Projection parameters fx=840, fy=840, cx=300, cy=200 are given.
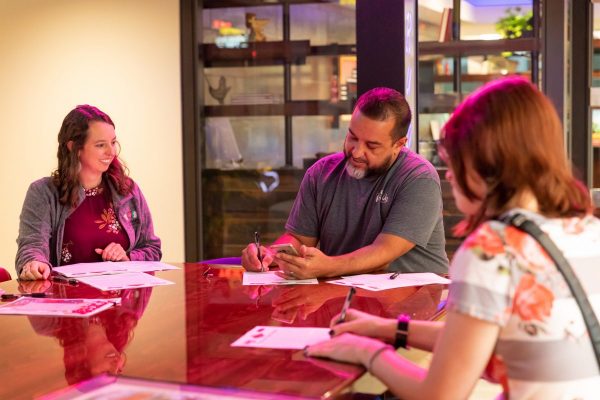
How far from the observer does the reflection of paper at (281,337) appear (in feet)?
7.06

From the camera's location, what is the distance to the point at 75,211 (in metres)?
3.83

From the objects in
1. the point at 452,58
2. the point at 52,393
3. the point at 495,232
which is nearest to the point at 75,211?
the point at 52,393

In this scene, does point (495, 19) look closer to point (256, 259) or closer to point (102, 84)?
point (102, 84)

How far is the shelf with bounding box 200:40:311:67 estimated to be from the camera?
627 cm

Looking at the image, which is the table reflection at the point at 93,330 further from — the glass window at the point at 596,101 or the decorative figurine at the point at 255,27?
the glass window at the point at 596,101

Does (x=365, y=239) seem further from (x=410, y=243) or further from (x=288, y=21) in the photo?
(x=288, y=21)

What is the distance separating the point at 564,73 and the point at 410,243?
304 centimetres

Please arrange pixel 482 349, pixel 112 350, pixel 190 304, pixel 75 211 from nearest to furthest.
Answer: pixel 482 349, pixel 112 350, pixel 190 304, pixel 75 211

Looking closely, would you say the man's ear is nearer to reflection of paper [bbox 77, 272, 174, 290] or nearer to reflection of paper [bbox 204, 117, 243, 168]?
reflection of paper [bbox 77, 272, 174, 290]

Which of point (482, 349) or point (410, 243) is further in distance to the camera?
point (410, 243)

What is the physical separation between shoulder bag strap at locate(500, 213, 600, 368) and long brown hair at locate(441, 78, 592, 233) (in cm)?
7

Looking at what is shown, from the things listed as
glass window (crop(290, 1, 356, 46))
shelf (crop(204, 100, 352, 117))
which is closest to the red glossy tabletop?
shelf (crop(204, 100, 352, 117))

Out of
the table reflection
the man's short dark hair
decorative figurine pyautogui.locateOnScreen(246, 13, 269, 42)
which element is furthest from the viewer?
decorative figurine pyautogui.locateOnScreen(246, 13, 269, 42)

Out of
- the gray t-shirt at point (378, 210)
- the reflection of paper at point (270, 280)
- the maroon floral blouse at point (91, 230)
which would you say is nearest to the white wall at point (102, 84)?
the maroon floral blouse at point (91, 230)
